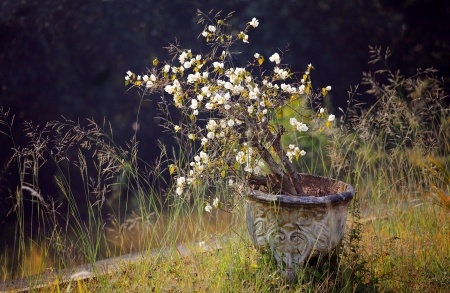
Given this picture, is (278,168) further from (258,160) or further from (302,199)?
(302,199)

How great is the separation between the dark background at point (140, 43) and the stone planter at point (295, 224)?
1757 mm

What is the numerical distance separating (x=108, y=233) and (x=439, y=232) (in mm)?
2233

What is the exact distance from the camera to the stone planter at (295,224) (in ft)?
9.20

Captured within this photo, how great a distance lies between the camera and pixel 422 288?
9.93 feet

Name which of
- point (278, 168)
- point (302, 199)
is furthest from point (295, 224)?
point (278, 168)

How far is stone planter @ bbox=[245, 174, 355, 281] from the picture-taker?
280 cm

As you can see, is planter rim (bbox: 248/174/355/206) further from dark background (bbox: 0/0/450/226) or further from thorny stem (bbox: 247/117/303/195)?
dark background (bbox: 0/0/450/226)

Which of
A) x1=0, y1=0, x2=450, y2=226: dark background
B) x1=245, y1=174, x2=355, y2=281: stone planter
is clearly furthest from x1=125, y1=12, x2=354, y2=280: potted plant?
x1=0, y1=0, x2=450, y2=226: dark background

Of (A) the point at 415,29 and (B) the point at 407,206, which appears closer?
(B) the point at 407,206

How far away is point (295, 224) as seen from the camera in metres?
2.85

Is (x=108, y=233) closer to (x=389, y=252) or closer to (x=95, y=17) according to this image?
(x=95, y=17)

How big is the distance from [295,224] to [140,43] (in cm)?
217

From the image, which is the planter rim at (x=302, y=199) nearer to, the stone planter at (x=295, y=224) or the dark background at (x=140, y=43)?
the stone planter at (x=295, y=224)

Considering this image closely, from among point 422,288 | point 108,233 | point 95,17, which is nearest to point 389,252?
point 422,288
